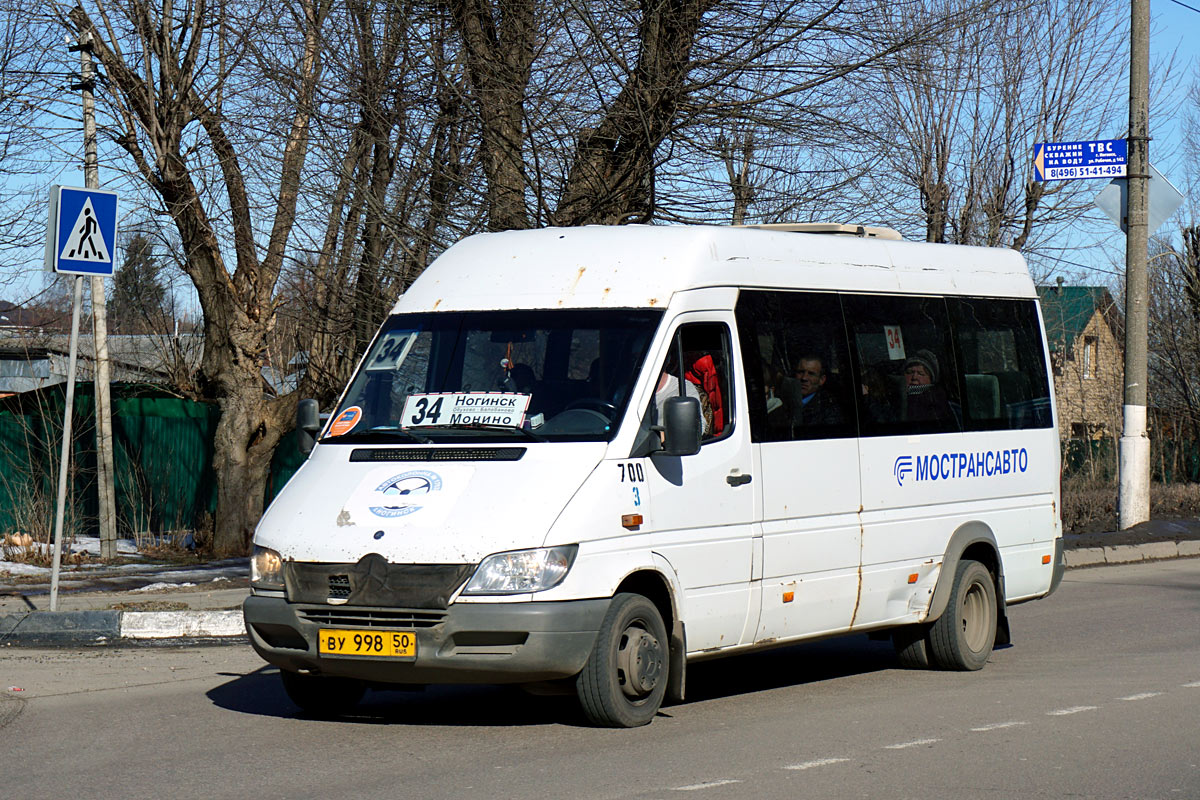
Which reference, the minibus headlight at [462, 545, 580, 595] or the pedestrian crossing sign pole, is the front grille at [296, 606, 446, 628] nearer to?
the minibus headlight at [462, 545, 580, 595]

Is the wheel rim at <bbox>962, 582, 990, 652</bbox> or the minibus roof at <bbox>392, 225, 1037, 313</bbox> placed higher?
the minibus roof at <bbox>392, 225, 1037, 313</bbox>

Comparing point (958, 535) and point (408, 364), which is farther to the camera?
point (958, 535)

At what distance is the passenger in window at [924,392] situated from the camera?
375 inches

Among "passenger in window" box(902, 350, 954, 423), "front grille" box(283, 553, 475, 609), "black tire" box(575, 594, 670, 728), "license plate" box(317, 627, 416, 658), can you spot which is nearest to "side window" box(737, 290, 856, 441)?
"passenger in window" box(902, 350, 954, 423)

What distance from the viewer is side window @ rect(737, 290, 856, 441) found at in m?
8.30

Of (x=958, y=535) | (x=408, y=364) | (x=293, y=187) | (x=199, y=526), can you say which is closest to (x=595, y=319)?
(x=408, y=364)

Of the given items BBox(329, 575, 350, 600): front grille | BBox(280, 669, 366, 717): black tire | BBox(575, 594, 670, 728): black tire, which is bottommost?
BBox(280, 669, 366, 717): black tire

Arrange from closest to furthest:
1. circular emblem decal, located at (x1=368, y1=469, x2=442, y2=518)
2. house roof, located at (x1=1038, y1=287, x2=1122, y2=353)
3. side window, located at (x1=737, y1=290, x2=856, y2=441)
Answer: circular emblem decal, located at (x1=368, y1=469, x2=442, y2=518) → side window, located at (x1=737, y1=290, x2=856, y2=441) → house roof, located at (x1=1038, y1=287, x2=1122, y2=353)

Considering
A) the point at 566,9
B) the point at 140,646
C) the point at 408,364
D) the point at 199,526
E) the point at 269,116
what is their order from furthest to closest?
the point at 199,526, the point at 269,116, the point at 566,9, the point at 140,646, the point at 408,364

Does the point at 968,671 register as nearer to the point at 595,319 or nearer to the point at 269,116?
the point at 595,319

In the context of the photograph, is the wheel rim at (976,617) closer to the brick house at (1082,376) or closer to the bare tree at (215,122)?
the bare tree at (215,122)

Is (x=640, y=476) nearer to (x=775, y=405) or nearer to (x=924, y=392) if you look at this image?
(x=775, y=405)

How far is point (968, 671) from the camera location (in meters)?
9.70

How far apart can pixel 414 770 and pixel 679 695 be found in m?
1.65
